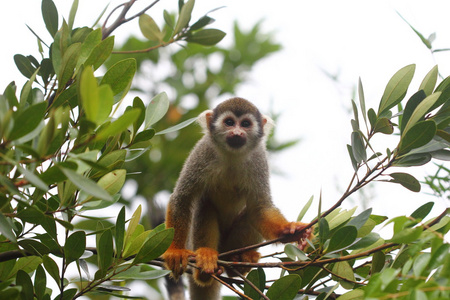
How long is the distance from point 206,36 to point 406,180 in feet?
6.13

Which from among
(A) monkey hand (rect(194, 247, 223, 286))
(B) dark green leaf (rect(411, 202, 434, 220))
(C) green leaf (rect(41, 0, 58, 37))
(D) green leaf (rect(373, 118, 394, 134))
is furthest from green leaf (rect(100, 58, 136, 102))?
(B) dark green leaf (rect(411, 202, 434, 220))

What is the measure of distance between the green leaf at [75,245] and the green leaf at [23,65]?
1.05 meters

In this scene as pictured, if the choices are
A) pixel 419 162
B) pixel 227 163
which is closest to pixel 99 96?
pixel 419 162

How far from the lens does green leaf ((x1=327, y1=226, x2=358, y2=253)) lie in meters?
2.10

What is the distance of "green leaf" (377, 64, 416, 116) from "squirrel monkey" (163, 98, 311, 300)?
5.55ft

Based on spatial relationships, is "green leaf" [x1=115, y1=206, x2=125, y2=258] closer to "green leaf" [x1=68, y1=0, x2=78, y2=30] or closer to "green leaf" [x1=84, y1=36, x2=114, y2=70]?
"green leaf" [x1=84, y1=36, x2=114, y2=70]

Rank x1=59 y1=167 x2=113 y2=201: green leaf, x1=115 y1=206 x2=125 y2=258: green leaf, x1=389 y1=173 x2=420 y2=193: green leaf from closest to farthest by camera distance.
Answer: x1=59 y1=167 x2=113 y2=201: green leaf
x1=115 y1=206 x2=125 y2=258: green leaf
x1=389 y1=173 x2=420 y2=193: green leaf

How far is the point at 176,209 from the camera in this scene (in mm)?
3961

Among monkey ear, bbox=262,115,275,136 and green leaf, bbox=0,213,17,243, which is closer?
green leaf, bbox=0,213,17,243

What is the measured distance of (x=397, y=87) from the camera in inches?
91.8

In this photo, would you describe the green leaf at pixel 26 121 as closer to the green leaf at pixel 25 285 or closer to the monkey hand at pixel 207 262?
the green leaf at pixel 25 285

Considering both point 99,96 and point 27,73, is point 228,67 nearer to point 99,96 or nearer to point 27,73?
point 27,73

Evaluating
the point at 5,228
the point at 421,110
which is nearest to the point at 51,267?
the point at 5,228

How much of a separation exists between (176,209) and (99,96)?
2.72 m
